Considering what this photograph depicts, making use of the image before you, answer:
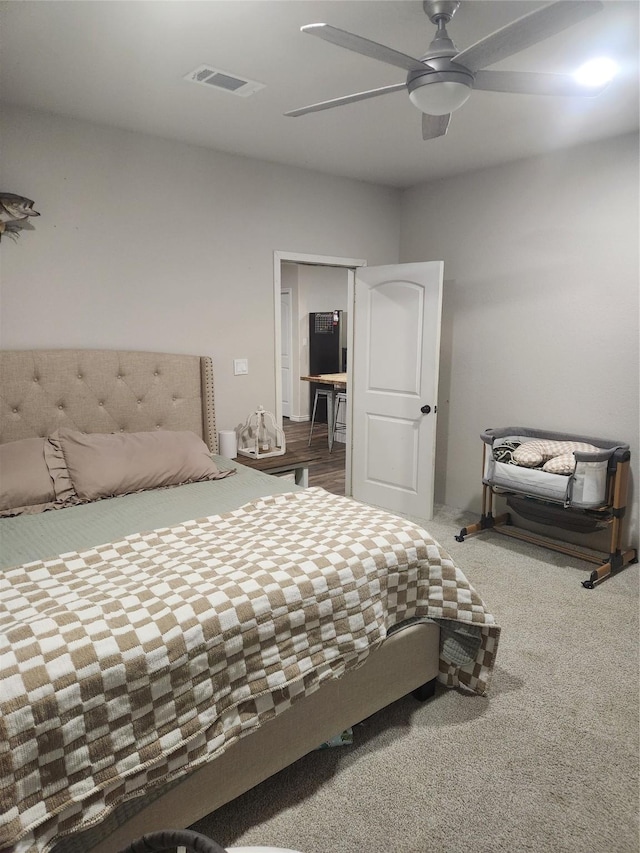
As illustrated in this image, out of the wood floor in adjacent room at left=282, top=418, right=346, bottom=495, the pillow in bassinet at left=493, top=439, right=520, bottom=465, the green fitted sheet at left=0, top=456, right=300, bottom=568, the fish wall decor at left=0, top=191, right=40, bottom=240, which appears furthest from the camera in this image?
the wood floor in adjacent room at left=282, top=418, right=346, bottom=495

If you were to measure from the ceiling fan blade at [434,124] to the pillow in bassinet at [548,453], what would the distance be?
2.00 meters

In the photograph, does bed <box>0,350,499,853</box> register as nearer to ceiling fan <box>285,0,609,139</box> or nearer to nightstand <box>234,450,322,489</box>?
nightstand <box>234,450,322,489</box>

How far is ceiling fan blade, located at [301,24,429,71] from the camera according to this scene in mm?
1437

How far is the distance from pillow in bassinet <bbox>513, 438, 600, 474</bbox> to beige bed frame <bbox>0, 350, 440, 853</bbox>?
160 cm

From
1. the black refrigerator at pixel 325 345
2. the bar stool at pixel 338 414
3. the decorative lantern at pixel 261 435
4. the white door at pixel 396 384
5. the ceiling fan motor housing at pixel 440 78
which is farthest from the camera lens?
the black refrigerator at pixel 325 345

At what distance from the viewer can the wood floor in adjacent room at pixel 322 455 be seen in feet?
17.1

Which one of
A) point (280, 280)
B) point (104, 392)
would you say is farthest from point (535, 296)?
point (104, 392)

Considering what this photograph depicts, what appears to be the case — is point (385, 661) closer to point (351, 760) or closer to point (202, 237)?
point (351, 760)

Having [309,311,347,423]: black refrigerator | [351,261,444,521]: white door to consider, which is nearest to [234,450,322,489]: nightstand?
[351,261,444,521]: white door

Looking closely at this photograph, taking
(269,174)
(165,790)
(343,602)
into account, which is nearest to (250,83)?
(269,174)

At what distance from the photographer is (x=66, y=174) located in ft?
9.47

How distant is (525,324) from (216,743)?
11.0ft

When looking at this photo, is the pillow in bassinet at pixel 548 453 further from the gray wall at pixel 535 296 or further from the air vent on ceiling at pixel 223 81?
the air vent on ceiling at pixel 223 81

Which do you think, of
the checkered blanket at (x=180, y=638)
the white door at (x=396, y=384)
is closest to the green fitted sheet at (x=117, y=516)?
the checkered blanket at (x=180, y=638)
